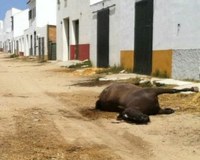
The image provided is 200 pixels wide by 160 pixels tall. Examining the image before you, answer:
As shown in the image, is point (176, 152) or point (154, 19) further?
point (154, 19)

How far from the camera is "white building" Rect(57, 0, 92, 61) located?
32.9 metres

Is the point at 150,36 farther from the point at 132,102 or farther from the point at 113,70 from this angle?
the point at 132,102

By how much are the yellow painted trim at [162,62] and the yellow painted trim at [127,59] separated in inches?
113

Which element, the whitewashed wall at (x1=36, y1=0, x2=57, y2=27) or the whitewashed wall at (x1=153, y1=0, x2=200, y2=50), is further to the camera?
the whitewashed wall at (x1=36, y1=0, x2=57, y2=27)

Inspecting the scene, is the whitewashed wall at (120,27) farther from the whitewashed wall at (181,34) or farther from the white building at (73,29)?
the white building at (73,29)

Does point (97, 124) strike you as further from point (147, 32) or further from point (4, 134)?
point (147, 32)

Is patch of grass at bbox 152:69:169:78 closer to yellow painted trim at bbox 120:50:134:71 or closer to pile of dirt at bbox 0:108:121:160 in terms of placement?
yellow painted trim at bbox 120:50:134:71

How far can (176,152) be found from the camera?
6.75 metres

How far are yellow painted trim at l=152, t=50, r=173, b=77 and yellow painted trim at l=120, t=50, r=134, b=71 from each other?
9.38 ft

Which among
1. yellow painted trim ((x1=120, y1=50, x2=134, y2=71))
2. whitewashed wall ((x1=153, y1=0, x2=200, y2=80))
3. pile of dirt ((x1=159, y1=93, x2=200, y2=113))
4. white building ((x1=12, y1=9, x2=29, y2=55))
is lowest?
pile of dirt ((x1=159, y1=93, x2=200, y2=113))

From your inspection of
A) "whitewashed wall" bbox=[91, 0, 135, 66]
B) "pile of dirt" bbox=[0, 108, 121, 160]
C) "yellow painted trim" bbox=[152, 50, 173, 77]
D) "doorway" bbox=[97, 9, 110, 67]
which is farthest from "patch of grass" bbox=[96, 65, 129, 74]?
"pile of dirt" bbox=[0, 108, 121, 160]

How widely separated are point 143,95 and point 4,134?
299 centimetres

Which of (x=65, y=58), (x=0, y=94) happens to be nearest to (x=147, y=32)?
(x=0, y=94)

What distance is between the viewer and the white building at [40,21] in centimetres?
5169
